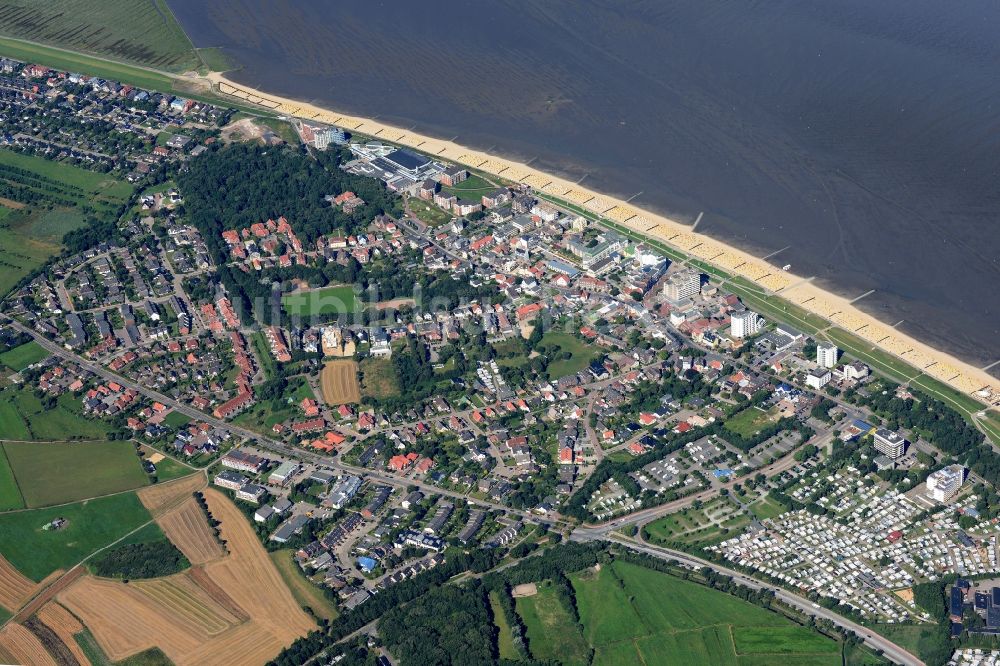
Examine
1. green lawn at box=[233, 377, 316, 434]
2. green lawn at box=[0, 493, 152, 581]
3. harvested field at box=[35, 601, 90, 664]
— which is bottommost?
harvested field at box=[35, 601, 90, 664]

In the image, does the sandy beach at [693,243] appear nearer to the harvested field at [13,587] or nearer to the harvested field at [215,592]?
Answer: the harvested field at [215,592]

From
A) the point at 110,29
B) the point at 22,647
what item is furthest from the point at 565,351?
the point at 110,29

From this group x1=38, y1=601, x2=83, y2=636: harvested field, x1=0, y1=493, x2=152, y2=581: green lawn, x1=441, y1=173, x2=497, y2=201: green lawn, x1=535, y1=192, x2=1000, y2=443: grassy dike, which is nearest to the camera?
x1=38, y1=601, x2=83, y2=636: harvested field

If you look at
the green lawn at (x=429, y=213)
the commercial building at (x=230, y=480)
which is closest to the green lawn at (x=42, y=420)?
the commercial building at (x=230, y=480)

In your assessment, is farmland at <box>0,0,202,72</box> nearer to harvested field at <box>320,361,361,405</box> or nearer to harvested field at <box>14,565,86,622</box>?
harvested field at <box>320,361,361,405</box>

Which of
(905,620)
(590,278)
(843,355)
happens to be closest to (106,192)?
(590,278)

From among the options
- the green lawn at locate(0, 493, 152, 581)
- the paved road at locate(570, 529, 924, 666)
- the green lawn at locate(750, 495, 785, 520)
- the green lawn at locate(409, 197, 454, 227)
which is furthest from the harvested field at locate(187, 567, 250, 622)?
the green lawn at locate(409, 197, 454, 227)

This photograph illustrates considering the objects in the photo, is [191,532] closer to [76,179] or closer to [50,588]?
[50,588]
